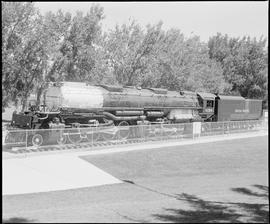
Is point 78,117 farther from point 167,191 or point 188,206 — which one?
point 188,206

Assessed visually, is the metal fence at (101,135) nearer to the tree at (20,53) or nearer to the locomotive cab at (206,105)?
the locomotive cab at (206,105)

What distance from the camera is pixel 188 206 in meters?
11.6

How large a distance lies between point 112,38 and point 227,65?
1117 inches

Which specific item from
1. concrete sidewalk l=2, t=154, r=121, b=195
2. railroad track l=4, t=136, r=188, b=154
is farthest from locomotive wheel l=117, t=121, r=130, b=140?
concrete sidewalk l=2, t=154, r=121, b=195

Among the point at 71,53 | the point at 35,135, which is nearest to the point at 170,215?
the point at 35,135

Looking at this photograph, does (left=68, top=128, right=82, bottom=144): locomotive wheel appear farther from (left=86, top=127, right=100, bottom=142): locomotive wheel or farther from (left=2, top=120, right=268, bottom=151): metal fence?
(left=86, top=127, right=100, bottom=142): locomotive wheel

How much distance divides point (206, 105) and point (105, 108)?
12.7 metres

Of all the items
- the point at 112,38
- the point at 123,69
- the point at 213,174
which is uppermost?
the point at 112,38

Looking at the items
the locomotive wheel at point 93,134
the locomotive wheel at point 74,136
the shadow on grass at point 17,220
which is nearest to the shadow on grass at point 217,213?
the shadow on grass at point 17,220

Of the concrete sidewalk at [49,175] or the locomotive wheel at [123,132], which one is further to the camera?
the locomotive wheel at [123,132]

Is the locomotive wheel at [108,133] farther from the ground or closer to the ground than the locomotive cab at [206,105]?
closer to the ground

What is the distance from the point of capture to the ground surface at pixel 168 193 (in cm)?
977

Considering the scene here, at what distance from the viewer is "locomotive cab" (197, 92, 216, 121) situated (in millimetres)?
34531

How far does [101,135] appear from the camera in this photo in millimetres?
23312
